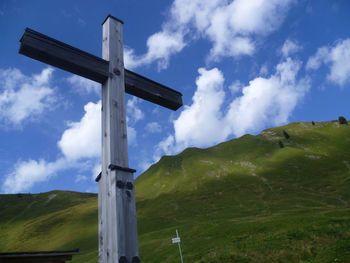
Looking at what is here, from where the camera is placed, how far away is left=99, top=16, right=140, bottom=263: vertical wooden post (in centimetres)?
289

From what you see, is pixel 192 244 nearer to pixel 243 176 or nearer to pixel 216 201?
pixel 216 201

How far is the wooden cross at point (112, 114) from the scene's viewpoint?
2943 mm

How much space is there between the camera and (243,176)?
121m

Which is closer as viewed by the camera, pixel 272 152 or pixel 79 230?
pixel 79 230

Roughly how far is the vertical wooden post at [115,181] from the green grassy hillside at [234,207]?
20747 millimetres

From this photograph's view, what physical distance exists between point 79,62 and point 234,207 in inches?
3359

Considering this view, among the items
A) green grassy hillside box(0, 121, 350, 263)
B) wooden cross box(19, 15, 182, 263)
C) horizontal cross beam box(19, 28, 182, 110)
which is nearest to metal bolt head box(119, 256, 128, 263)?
wooden cross box(19, 15, 182, 263)

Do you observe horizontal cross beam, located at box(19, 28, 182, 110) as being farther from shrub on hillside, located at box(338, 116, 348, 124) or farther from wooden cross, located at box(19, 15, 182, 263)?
shrub on hillside, located at box(338, 116, 348, 124)

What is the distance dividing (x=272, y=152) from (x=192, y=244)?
400ft

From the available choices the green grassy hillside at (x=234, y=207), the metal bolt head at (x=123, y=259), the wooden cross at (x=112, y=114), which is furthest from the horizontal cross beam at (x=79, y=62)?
the green grassy hillside at (x=234, y=207)

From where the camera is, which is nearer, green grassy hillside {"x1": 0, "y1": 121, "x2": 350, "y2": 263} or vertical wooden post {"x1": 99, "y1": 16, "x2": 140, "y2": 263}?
vertical wooden post {"x1": 99, "y1": 16, "x2": 140, "y2": 263}

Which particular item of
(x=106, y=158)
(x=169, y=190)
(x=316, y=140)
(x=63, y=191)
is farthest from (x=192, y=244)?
(x=63, y=191)

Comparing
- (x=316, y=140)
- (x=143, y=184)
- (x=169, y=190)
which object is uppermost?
(x=316, y=140)

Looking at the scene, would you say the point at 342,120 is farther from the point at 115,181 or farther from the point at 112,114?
the point at 115,181
